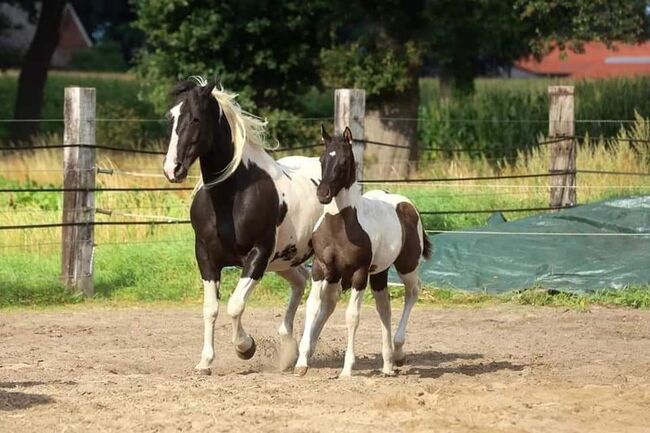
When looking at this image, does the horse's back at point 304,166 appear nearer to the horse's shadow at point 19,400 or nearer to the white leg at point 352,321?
the white leg at point 352,321

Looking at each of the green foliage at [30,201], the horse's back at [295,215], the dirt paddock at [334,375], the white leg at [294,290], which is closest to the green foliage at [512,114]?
the green foliage at [30,201]

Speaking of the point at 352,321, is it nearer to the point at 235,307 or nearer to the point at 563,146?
the point at 235,307

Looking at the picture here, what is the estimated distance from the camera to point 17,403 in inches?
284

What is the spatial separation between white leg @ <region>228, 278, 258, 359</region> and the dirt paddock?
0.70 ft

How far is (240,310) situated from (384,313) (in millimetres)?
1035

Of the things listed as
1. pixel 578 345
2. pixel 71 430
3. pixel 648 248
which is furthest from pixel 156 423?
pixel 648 248

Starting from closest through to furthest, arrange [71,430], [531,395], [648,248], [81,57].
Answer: [71,430], [531,395], [648,248], [81,57]

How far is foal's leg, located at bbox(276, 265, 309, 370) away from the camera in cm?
919

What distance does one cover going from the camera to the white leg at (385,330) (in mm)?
8680

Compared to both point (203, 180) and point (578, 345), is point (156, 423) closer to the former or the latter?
point (203, 180)

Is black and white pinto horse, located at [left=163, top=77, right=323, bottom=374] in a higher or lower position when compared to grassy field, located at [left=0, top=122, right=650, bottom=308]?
higher

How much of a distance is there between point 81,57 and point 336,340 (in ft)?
155

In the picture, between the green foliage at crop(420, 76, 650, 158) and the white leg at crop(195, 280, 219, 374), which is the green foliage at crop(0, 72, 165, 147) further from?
the white leg at crop(195, 280, 219, 374)

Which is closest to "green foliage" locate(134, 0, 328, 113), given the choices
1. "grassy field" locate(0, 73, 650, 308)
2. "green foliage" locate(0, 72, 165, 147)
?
"grassy field" locate(0, 73, 650, 308)
